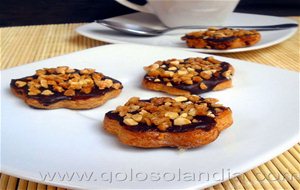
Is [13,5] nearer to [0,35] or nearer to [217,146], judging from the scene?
[0,35]

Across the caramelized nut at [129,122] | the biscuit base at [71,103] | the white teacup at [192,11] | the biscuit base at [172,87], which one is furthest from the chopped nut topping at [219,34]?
the caramelized nut at [129,122]

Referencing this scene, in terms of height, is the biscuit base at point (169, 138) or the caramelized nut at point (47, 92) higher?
the biscuit base at point (169, 138)

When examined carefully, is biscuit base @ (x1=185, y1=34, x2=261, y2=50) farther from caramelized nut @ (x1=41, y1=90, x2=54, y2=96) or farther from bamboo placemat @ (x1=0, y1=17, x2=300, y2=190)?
caramelized nut @ (x1=41, y1=90, x2=54, y2=96)

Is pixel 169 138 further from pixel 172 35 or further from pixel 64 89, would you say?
pixel 172 35

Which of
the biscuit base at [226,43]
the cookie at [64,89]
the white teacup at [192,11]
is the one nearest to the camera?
the cookie at [64,89]

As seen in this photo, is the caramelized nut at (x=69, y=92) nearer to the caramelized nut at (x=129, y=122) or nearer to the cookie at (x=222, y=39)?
the caramelized nut at (x=129, y=122)

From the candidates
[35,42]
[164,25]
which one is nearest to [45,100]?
[35,42]
